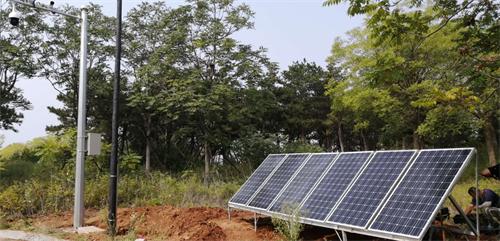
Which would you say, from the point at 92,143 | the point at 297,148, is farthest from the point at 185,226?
the point at 297,148

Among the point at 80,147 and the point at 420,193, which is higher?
the point at 80,147

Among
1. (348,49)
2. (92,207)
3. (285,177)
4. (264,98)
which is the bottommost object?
(92,207)

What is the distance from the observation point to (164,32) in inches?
905

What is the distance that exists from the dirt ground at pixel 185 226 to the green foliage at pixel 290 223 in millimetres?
420

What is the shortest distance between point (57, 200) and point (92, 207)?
1.08m

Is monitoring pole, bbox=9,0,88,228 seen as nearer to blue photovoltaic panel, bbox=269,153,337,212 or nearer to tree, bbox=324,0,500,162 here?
blue photovoltaic panel, bbox=269,153,337,212

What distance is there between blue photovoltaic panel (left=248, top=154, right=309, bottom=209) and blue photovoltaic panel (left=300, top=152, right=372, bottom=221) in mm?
1262

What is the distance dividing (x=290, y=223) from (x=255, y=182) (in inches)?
136

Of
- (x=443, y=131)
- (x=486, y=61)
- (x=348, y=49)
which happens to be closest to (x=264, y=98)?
(x=348, y=49)

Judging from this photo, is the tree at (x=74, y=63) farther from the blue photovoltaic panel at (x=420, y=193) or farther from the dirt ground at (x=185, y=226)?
the blue photovoltaic panel at (x=420, y=193)

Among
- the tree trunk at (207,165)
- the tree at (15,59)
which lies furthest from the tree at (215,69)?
the tree at (15,59)

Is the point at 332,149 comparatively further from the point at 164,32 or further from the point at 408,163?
the point at 408,163

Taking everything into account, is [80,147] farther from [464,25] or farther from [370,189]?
[464,25]

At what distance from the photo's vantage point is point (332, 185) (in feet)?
29.0
